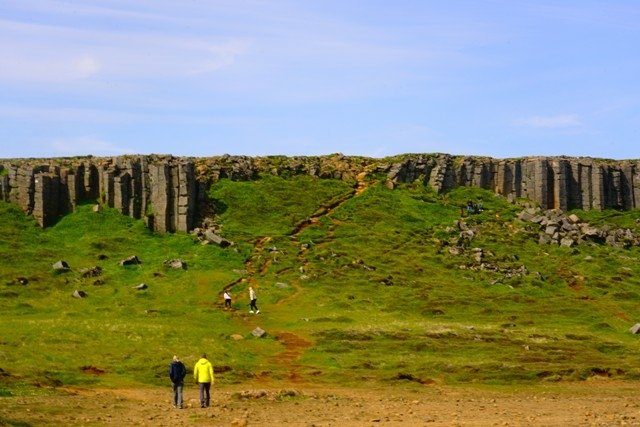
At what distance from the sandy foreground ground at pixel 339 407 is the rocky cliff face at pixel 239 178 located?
53.4m

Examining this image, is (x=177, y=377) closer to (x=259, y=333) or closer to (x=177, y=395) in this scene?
(x=177, y=395)

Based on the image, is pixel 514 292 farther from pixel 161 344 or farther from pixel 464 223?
pixel 161 344

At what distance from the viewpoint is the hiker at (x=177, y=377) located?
46.7m

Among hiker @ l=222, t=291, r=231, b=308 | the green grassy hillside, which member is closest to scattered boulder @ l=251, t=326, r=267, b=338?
the green grassy hillside

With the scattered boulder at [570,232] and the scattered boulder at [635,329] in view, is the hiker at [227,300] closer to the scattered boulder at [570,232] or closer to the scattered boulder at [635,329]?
the scattered boulder at [635,329]

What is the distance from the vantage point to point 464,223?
115m

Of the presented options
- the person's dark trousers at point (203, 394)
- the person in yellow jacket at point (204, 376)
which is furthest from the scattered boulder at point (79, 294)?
the person in yellow jacket at point (204, 376)

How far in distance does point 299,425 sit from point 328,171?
294 feet

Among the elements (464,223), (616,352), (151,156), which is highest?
(151,156)

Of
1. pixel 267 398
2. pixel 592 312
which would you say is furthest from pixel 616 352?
pixel 267 398

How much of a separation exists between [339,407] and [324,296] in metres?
37.8

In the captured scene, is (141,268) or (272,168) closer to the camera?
(141,268)

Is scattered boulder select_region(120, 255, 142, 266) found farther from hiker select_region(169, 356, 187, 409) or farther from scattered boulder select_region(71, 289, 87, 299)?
hiker select_region(169, 356, 187, 409)

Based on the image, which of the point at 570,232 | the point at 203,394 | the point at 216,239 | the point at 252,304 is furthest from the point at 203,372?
the point at 570,232
